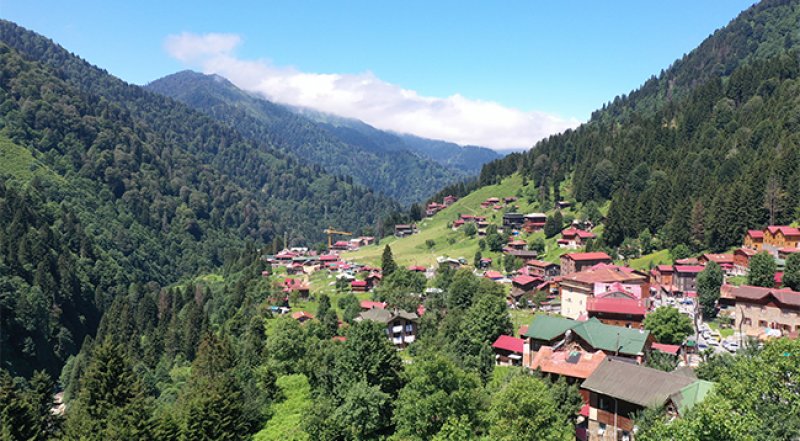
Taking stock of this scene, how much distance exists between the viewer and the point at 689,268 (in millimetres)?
90438

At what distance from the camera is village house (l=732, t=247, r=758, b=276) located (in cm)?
8946

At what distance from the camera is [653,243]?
115m

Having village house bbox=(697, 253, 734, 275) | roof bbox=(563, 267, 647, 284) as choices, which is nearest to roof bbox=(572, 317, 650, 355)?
roof bbox=(563, 267, 647, 284)

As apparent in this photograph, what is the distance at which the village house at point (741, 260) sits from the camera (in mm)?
89456

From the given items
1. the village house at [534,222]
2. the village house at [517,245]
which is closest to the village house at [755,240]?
the village house at [517,245]

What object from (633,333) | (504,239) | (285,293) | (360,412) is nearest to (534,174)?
(504,239)

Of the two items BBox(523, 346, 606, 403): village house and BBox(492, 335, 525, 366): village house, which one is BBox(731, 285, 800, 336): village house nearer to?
BBox(523, 346, 606, 403): village house

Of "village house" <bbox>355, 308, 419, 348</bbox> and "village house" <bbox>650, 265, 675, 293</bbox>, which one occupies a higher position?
"village house" <bbox>650, 265, 675, 293</bbox>

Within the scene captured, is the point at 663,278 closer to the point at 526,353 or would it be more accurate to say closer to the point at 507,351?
the point at 507,351

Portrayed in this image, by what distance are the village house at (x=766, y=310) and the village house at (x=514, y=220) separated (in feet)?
314

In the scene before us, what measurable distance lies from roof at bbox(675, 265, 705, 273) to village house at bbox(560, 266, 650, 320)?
5.33m

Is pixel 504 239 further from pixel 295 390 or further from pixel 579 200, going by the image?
pixel 295 390

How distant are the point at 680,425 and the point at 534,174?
17486 centimetres

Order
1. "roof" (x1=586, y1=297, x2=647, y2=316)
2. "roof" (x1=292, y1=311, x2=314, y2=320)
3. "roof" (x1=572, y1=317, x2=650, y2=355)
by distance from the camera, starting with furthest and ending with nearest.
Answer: "roof" (x1=292, y1=311, x2=314, y2=320), "roof" (x1=586, y1=297, x2=647, y2=316), "roof" (x1=572, y1=317, x2=650, y2=355)
